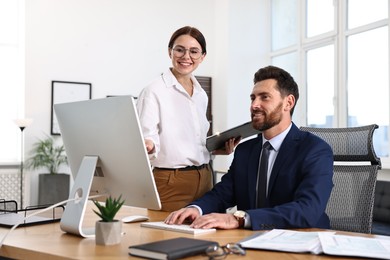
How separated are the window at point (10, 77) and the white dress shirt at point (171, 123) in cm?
416

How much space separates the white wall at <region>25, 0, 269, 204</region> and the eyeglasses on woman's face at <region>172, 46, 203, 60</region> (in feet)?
13.5

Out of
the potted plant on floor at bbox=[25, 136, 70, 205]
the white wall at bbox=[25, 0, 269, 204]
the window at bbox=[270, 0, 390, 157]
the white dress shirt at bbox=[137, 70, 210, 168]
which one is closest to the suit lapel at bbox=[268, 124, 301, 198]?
the white dress shirt at bbox=[137, 70, 210, 168]

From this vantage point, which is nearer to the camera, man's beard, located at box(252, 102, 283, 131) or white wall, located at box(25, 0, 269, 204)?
man's beard, located at box(252, 102, 283, 131)

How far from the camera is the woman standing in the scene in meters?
2.50

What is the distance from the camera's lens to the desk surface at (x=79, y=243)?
1403 mm

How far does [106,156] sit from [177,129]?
83 centimetres

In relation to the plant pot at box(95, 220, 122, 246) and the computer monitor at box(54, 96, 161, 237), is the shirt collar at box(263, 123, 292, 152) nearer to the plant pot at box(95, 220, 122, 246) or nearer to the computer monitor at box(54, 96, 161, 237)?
the computer monitor at box(54, 96, 161, 237)

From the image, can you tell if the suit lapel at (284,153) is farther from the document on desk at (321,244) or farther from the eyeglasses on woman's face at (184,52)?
the eyeglasses on woman's face at (184,52)

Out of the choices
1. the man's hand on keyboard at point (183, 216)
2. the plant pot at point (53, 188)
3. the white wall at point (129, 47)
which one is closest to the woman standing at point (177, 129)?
the man's hand on keyboard at point (183, 216)

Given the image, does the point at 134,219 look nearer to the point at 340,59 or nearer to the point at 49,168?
the point at 49,168

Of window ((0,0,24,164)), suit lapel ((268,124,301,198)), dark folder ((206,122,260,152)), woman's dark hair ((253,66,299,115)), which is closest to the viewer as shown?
suit lapel ((268,124,301,198))

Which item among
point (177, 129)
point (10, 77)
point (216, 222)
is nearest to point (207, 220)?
point (216, 222)

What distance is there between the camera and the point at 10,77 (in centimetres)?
627

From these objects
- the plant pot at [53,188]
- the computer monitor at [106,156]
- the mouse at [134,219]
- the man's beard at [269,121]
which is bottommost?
the plant pot at [53,188]
